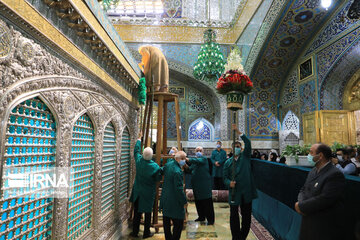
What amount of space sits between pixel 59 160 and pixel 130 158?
196 cm

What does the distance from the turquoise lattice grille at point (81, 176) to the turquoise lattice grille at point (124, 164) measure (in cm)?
95

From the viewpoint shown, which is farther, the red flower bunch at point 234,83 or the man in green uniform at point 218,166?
the man in green uniform at point 218,166

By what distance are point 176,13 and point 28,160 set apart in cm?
863

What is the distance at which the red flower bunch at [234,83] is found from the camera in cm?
280

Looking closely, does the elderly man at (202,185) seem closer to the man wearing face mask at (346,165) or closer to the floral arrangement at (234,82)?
the floral arrangement at (234,82)

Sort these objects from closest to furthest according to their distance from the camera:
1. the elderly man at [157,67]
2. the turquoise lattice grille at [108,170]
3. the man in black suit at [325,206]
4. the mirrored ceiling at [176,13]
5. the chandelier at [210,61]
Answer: the man in black suit at [325,206]
the turquoise lattice grille at [108,170]
the elderly man at [157,67]
the chandelier at [210,61]
the mirrored ceiling at [176,13]

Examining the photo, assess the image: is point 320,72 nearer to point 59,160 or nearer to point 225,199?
point 225,199

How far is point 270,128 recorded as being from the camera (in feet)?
26.3

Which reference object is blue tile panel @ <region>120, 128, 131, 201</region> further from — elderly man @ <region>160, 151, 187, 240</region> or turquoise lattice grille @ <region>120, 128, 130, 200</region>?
elderly man @ <region>160, 151, 187, 240</region>

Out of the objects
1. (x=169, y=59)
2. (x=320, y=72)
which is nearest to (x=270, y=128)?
(x=320, y=72)

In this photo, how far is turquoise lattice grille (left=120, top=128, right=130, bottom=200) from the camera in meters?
3.13

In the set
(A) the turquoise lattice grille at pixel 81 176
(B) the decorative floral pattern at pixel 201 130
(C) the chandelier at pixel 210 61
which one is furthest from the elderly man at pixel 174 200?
(B) the decorative floral pattern at pixel 201 130

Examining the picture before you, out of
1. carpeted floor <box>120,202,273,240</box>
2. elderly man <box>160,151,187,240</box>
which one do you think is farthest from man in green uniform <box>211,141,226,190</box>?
elderly man <box>160,151,187,240</box>

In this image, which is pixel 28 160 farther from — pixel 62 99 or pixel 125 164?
pixel 125 164
